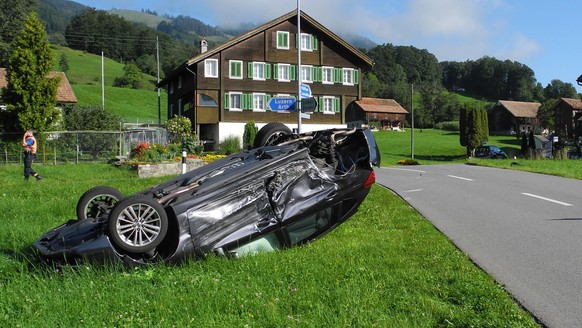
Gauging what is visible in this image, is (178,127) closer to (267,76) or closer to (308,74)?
(267,76)

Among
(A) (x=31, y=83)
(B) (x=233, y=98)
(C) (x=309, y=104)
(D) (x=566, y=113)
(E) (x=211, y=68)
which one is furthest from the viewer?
(D) (x=566, y=113)

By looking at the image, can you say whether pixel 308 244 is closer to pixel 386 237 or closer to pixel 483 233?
pixel 386 237

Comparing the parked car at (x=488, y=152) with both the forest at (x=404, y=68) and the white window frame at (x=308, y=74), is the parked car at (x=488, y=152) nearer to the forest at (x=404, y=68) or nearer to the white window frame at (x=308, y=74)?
the white window frame at (x=308, y=74)

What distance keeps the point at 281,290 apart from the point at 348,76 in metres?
46.5

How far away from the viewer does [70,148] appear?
88.4 feet

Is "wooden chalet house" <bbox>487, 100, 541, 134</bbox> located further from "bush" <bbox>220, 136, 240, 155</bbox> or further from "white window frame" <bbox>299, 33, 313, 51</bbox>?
"bush" <bbox>220, 136, 240, 155</bbox>

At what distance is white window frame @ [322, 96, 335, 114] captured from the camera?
4912cm

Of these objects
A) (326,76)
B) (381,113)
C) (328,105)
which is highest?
(326,76)

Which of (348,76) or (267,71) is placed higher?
(267,71)

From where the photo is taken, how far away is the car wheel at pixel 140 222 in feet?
18.5

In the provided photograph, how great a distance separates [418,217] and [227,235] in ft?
14.6

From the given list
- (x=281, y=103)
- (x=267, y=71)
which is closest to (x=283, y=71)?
(x=267, y=71)

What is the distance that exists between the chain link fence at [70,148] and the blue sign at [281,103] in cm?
1166

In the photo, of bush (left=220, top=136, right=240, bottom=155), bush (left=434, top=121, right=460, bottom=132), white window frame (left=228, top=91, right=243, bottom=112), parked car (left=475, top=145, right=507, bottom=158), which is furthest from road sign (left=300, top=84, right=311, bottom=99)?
bush (left=434, top=121, right=460, bottom=132)
